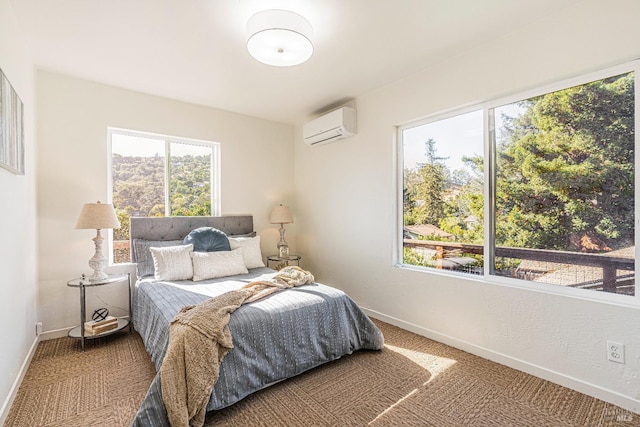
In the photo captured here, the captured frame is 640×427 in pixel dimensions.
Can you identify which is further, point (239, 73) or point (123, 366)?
point (239, 73)

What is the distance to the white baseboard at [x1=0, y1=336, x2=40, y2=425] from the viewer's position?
1.81 m

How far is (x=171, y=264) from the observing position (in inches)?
121

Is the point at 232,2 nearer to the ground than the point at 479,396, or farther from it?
farther from it

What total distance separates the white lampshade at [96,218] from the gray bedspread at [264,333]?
655 millimetres

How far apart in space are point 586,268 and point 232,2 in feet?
9.53

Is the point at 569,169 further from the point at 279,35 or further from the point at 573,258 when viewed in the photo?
the point at 279,35

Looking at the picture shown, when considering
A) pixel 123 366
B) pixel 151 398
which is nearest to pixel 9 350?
pixel 123 366

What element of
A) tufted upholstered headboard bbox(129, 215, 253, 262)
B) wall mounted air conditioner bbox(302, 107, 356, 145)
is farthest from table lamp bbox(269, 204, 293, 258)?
wall mounted air conditioner bbox(302, 107, 356, 145)

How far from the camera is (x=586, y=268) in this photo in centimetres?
214

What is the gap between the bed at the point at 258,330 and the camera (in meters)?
1.93

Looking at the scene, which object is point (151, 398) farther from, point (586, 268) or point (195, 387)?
point (586, 268)

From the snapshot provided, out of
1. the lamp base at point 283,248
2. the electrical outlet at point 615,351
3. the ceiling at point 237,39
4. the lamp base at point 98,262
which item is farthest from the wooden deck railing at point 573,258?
the lamp base at point 98,262

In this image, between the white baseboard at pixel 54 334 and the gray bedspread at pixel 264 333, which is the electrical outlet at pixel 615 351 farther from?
the white baseboard at pixel 54 334

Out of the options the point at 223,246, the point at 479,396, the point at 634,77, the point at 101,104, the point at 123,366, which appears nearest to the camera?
Result: the point at 634,77
